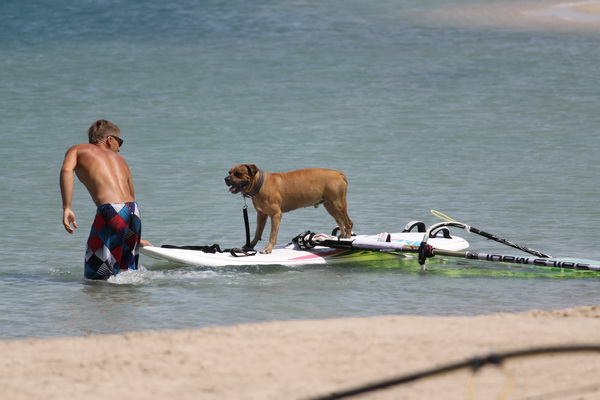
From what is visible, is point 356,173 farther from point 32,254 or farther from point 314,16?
point 314,16

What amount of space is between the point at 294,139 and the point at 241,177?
436 inches

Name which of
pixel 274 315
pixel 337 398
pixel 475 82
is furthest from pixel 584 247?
pixel 475 82

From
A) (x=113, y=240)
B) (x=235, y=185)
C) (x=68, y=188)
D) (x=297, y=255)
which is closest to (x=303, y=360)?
(x=113, y=240)

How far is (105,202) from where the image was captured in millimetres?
8906

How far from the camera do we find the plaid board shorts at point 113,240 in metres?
8.88

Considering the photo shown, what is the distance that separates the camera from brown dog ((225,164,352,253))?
9.76 m

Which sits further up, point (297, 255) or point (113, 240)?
point (113, 240)

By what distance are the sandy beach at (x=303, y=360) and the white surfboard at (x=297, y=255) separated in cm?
287

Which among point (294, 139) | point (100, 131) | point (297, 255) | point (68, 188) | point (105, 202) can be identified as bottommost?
point (297, 255)

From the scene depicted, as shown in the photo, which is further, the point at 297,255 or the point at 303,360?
the point at 297,255

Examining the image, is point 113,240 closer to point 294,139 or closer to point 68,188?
point 68,188

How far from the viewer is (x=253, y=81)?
27.4 metres

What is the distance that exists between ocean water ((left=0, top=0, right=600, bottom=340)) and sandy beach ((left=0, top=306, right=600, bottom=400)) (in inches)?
50.2

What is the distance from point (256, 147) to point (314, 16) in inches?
773
